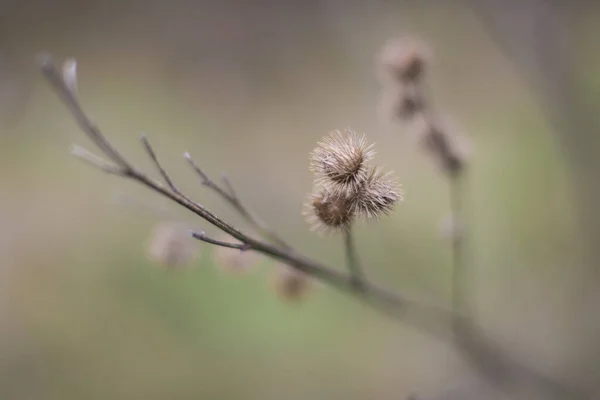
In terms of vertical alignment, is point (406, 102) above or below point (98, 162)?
above

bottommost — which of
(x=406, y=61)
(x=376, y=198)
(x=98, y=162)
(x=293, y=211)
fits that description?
(x=98, y=162)

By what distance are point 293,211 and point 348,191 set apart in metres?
1.06

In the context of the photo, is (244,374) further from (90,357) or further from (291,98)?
(291,98)

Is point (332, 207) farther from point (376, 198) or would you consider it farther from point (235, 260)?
point (235, 260)

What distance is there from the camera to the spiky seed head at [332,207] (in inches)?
17.3

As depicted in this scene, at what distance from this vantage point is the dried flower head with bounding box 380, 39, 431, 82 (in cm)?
66

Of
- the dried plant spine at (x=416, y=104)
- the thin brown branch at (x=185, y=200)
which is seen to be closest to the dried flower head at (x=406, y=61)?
the dried plant spine at (x=416, y=104)

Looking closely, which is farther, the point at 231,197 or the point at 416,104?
the point at 416,104

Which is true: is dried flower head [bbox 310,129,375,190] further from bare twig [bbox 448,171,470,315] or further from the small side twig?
bare twig [bbox 448,171,470,315]

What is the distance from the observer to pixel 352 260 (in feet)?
1.73

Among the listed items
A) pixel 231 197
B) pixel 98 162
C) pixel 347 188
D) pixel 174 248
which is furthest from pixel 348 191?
pixel 174 248

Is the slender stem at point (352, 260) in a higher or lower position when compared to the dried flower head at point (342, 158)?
lower

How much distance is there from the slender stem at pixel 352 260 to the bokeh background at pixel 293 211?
227mm

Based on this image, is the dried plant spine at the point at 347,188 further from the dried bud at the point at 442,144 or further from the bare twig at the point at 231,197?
the dried bud at the point at 442,144
